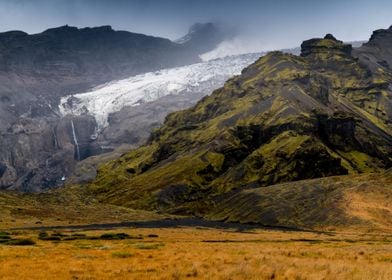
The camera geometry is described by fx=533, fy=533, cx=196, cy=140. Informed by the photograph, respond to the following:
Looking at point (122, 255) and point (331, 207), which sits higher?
point (122, 255)

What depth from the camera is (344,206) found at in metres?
165

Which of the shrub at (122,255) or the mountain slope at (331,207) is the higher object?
the shrub at (122,255)

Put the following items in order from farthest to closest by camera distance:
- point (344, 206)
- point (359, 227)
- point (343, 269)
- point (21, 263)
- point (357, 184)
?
point (357, 184) < point (344, 206) < point (359, 227) < point (21, 263) < point (343, 269)

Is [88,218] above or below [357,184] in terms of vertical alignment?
below

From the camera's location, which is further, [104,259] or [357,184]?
[357,184]

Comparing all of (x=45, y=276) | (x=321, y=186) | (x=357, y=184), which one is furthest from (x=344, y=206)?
(x=45, y=276)

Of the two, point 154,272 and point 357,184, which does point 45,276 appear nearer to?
point 154,272

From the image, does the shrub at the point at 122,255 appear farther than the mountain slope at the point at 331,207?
No

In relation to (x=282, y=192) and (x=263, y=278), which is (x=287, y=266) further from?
(x=282, y=192)

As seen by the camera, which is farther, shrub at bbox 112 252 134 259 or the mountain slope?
the mountain slope

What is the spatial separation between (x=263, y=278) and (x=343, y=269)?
619 cm

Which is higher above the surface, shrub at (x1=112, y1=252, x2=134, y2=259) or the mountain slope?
shrub at (x1=112, y1=252, x2=134, y2=259)

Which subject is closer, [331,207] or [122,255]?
[122,255]

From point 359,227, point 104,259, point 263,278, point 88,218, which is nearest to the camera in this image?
point 263,278
